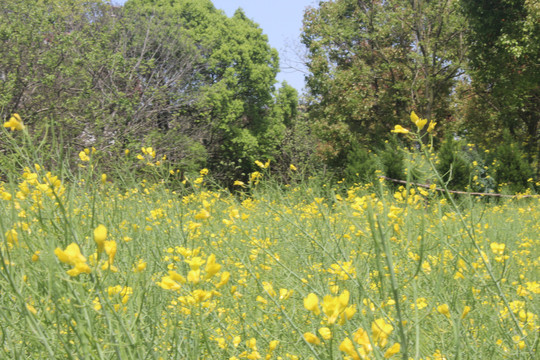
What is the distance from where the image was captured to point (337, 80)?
11500 millimetres

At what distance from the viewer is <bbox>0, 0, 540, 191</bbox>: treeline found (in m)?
7.91

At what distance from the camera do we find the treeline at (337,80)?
7.91m

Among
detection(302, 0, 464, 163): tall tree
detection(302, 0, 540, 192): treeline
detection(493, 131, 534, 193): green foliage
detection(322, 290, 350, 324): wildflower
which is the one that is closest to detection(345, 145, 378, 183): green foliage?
detection(302, 0, 540, 192): treeline

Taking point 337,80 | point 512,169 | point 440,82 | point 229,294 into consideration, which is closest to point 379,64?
point 337,80

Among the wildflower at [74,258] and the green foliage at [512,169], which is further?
the green foliage at [512,169]

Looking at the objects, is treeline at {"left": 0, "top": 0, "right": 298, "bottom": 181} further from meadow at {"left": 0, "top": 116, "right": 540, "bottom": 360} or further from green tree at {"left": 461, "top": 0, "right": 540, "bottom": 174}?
green tree at {"left": 461, "top": 0, "right": 540, "bottom": 174}

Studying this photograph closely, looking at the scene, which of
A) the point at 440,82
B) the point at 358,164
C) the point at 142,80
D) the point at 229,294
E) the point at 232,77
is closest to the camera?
the point at 229,294

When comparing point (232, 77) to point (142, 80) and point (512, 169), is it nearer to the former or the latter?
point (142, 80)

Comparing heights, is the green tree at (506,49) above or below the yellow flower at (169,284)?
above

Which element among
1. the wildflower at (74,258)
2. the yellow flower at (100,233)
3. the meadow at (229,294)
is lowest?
the meadow at (229,294)

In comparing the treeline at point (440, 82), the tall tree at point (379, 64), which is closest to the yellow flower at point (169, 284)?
the treeline at point (440, 82)

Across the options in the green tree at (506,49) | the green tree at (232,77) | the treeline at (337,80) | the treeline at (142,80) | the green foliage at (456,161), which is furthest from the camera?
the green tree at (232,77)

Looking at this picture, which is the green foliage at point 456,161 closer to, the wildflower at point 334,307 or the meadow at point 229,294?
the meadow at point 229,294

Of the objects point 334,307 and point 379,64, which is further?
point 379,64
